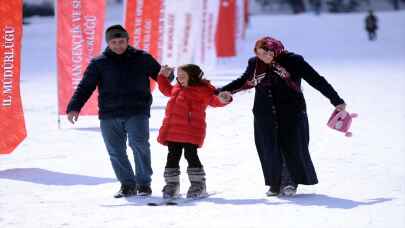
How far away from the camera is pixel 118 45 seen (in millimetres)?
7938

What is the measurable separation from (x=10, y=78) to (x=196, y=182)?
3372 mm

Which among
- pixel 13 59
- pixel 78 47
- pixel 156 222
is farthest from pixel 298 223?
pixel 78 47

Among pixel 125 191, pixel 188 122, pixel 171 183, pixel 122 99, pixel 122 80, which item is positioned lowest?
pixel 125 191

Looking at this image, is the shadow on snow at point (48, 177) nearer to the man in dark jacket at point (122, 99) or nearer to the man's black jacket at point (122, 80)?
the man in dark jacket at point (122, 99)

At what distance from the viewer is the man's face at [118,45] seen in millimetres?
7910

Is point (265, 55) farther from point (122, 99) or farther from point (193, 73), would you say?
point (122, 99)

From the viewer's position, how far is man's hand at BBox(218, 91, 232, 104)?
311 inches

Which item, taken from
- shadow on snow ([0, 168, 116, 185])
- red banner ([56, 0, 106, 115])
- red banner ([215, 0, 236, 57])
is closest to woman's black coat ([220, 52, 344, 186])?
shadow on snow ([0, 168, 116, 185])

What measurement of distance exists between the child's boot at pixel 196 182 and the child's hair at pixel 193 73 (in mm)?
668

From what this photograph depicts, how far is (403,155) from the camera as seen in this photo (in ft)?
33.8

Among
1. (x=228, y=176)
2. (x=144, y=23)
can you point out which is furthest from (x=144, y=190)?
(x=144, y=23)

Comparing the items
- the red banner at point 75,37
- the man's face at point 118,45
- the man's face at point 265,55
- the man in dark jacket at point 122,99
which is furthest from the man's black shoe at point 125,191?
the red banner at point 75,37

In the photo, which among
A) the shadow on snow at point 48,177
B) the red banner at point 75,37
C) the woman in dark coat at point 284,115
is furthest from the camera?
the red banner at point 75,37

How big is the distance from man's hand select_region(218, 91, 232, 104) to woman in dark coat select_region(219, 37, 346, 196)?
0.23 metres
